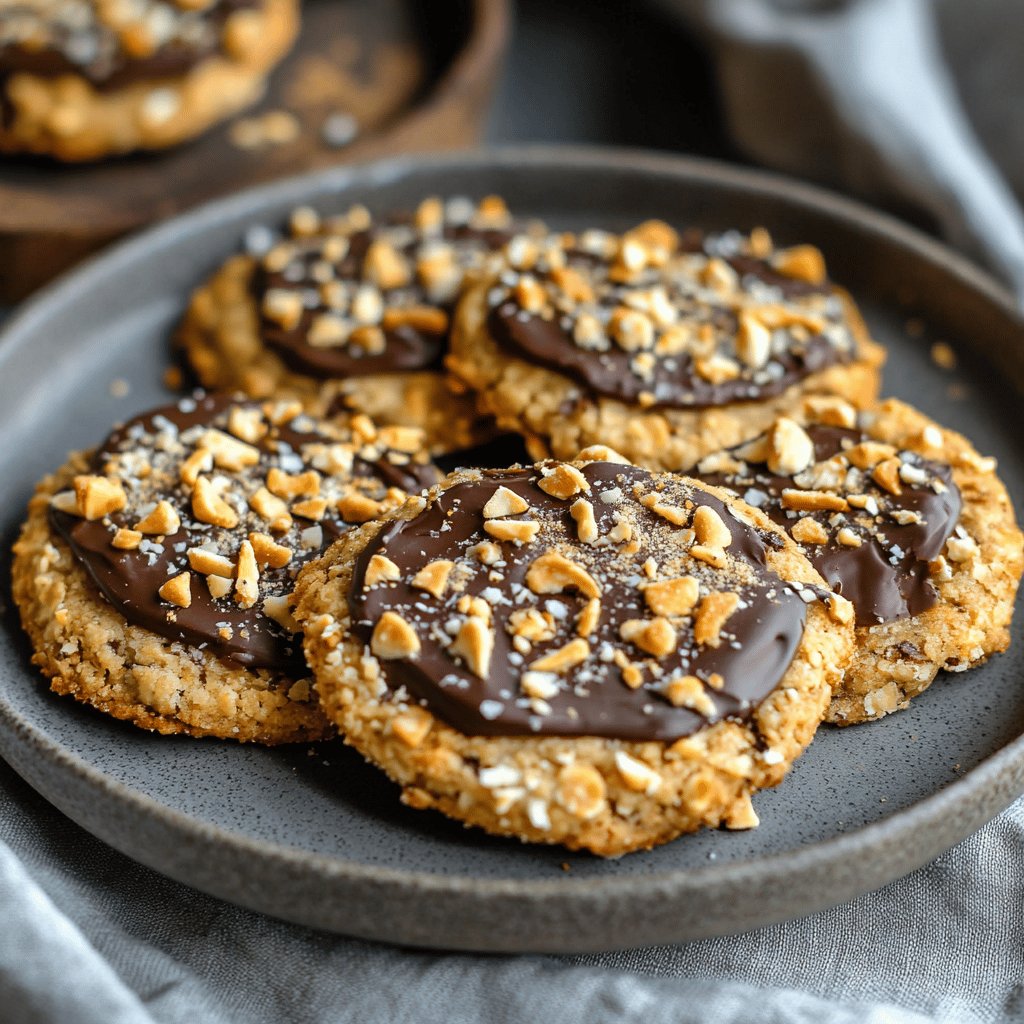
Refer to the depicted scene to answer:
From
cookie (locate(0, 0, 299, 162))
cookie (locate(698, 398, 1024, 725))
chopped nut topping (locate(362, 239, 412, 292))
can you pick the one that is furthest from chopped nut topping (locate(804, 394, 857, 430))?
cookie (locate(0, 0, 299, 162))

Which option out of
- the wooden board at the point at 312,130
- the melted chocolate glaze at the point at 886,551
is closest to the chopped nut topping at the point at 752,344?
the melted chocolate glaze at the point at 886,551

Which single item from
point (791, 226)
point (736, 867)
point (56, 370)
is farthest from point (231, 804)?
point (791, 226)

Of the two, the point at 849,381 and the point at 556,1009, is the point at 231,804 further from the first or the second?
the point at 849,381

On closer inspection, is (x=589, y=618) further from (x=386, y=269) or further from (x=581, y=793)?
(x=386, y=269)

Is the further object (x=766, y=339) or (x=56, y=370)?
(x=56, y=370)

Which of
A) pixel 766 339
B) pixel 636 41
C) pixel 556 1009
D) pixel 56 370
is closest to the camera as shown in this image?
pixel 556 1009

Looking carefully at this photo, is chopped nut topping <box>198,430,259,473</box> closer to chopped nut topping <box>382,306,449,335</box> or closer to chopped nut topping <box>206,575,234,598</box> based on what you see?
chopped nut topping <box>206,575,234,598</box>

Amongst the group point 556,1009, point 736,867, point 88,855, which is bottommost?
point 88,855
